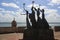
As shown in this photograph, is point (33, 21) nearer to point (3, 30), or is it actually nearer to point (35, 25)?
point (35, 25)

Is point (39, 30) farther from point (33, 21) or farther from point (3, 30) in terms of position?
point (3, 30)

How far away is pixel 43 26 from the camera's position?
52.2 feet

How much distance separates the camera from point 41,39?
52.2 ft

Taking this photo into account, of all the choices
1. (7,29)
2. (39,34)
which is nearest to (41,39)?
(39,34)

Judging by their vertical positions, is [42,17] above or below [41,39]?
above

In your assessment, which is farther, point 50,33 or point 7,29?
point 7,29

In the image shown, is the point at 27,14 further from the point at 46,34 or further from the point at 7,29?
the point at 7,29

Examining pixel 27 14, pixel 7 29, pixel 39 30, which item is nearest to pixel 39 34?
pixel 39 30

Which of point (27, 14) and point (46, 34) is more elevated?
point (27, 14)

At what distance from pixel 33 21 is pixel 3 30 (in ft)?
28.7

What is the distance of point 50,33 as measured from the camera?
16219 millimetres

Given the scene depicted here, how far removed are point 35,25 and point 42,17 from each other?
729mm

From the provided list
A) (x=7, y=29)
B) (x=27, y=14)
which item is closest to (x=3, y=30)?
(x=7, y=29)

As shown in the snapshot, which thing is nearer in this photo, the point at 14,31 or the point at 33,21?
the point at 33,21
